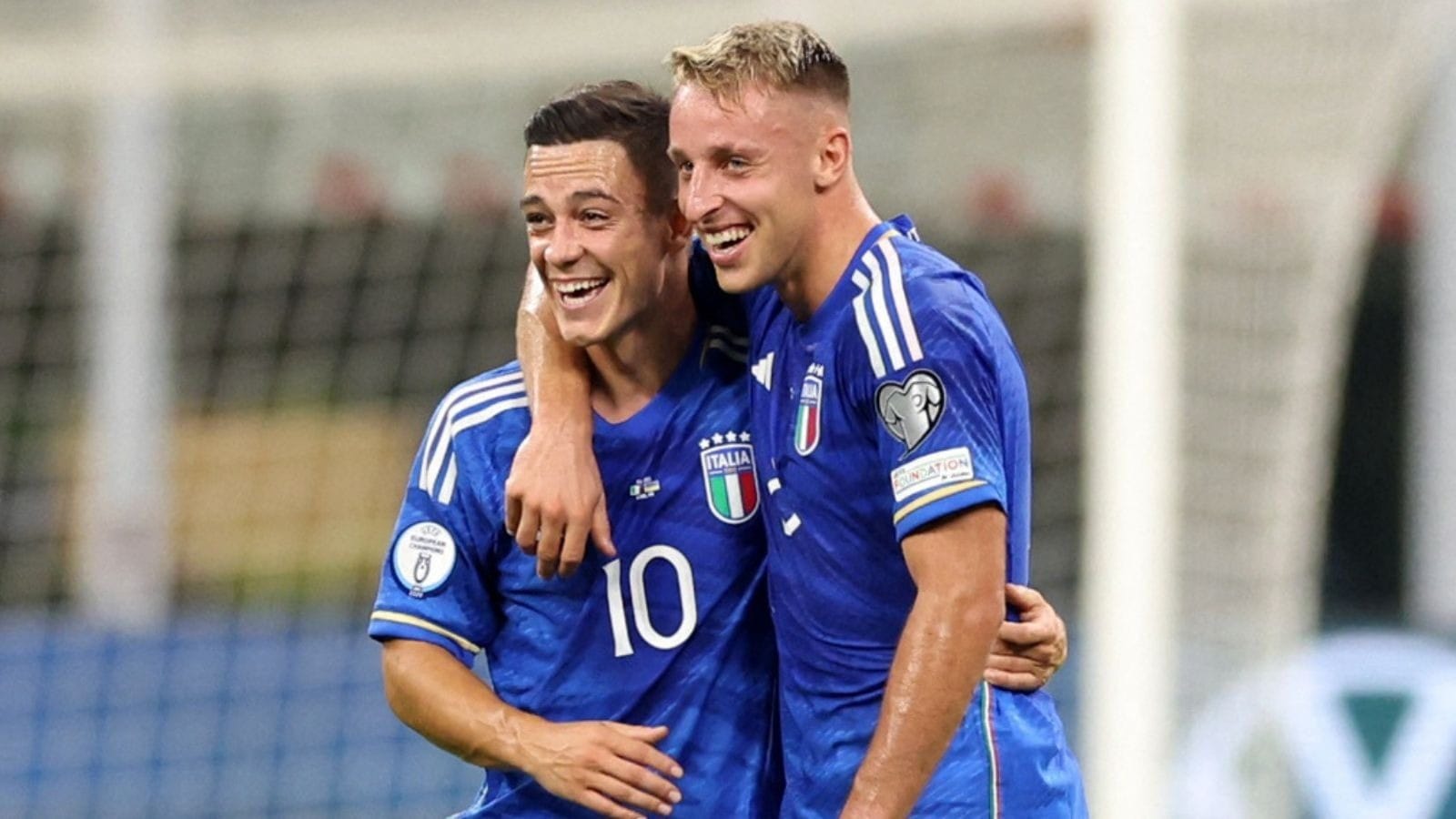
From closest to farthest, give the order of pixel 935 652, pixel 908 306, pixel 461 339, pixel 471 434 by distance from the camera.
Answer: pixel 935 652
pixel 908 306
pixel 471 434
pixel 461 339

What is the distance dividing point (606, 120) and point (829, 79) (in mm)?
440

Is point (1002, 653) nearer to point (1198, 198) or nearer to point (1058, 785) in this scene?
point (1058, 785)

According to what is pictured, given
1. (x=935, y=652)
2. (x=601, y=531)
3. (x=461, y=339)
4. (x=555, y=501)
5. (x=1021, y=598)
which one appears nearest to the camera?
(x=935, y=652)

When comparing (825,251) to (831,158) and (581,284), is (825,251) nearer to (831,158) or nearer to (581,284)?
(831,158)

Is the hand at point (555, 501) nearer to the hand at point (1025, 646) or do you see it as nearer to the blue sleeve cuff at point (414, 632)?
the blue sleeve cuff at point (414, 632)

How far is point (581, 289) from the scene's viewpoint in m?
3.97

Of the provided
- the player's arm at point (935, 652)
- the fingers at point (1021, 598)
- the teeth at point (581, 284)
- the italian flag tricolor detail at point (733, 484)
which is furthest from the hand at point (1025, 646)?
the teeth at point (581, 284)

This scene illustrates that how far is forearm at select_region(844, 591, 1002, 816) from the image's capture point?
3.45 meters

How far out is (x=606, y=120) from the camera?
13.1 feet

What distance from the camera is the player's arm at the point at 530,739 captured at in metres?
3.93

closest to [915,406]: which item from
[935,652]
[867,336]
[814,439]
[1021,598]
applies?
[867,336]

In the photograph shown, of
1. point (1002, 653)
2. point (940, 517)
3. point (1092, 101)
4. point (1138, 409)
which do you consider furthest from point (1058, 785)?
point (1092, 101)

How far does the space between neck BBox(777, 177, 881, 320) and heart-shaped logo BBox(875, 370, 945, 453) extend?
10.3 inches

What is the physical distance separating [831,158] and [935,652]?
2.60 feet
